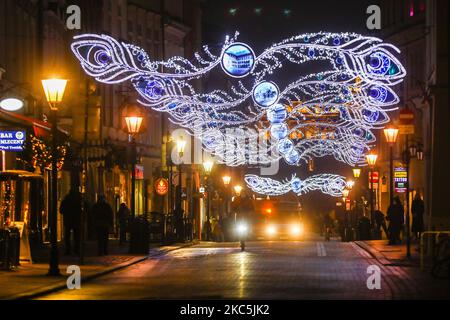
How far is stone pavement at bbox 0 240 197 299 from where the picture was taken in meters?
20.5

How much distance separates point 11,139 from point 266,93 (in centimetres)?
1007

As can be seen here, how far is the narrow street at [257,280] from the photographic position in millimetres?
20078

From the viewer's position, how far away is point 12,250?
1043 inches

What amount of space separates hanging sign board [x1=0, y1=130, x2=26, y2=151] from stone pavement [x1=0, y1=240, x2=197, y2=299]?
315 cm

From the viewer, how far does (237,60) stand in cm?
3431

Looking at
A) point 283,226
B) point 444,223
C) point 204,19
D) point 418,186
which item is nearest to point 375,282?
point 444,223

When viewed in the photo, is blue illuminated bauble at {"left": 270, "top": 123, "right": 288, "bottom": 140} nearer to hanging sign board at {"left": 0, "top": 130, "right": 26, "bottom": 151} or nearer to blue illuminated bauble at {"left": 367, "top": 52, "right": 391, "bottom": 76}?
blue illuminated bauble at {"left": 367, "top": 52, "right": 391, "bottom": 76}

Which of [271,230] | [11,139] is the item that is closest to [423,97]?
[11,139]

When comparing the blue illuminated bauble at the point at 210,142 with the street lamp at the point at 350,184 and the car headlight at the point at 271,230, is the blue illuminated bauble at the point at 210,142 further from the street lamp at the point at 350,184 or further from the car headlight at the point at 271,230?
the car headlight at the point at 271,230

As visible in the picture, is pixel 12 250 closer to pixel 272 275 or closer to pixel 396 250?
pixel 272 275

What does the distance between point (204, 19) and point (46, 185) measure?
2548 inches

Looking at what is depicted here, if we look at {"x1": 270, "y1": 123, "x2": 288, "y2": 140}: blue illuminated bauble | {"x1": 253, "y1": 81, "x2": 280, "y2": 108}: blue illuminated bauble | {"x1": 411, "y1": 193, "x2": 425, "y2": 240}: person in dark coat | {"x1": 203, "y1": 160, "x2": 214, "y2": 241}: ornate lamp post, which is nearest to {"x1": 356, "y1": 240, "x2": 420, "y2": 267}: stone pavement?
{"x1": 411, "y1": 193, "x2": 425, "y2": 240}: person in dark coat

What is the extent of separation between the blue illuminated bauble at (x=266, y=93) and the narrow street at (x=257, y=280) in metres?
5.73
